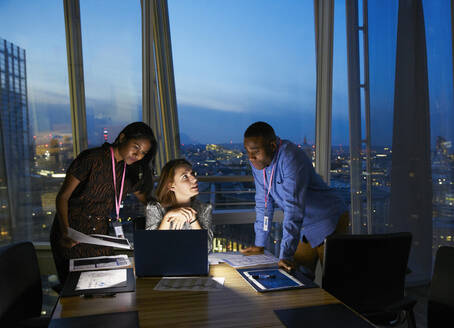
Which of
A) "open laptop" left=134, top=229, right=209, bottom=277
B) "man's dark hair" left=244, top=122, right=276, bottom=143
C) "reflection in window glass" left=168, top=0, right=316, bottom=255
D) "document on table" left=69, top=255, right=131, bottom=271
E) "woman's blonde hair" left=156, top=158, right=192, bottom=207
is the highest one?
"reflection in window glass" left=168, top=0, right=316, bottom=255

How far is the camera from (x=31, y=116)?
3.76 meters

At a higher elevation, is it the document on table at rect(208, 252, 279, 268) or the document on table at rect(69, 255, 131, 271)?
the document on table at rect(69, 255, 131, 271)

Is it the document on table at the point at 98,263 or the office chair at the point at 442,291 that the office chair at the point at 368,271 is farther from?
the document on table at the point at 98,263

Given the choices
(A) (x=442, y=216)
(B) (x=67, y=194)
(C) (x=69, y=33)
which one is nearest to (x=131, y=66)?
(C) (x=69, y=33)

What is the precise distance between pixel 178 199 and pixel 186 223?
19cm

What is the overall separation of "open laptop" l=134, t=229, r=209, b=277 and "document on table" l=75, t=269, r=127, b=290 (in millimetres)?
100

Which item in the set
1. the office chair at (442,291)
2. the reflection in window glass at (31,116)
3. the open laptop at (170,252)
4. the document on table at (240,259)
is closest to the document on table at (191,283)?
the open laptop at (170,252)

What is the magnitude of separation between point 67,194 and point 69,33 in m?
2.11

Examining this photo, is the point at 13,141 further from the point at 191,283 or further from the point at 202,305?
the point at 202,305

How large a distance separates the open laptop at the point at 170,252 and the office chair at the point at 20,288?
47 cm

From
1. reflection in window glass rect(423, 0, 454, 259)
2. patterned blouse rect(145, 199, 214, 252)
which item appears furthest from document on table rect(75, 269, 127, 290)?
reflection in window glass rect(423, 0, 454, 259)

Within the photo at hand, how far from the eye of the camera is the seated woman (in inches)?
96.4

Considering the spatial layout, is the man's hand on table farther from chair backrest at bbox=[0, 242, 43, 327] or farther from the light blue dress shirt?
chair backrest at bbox=[0, 242, 43, 327]

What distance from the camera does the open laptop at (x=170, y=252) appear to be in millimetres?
1726
